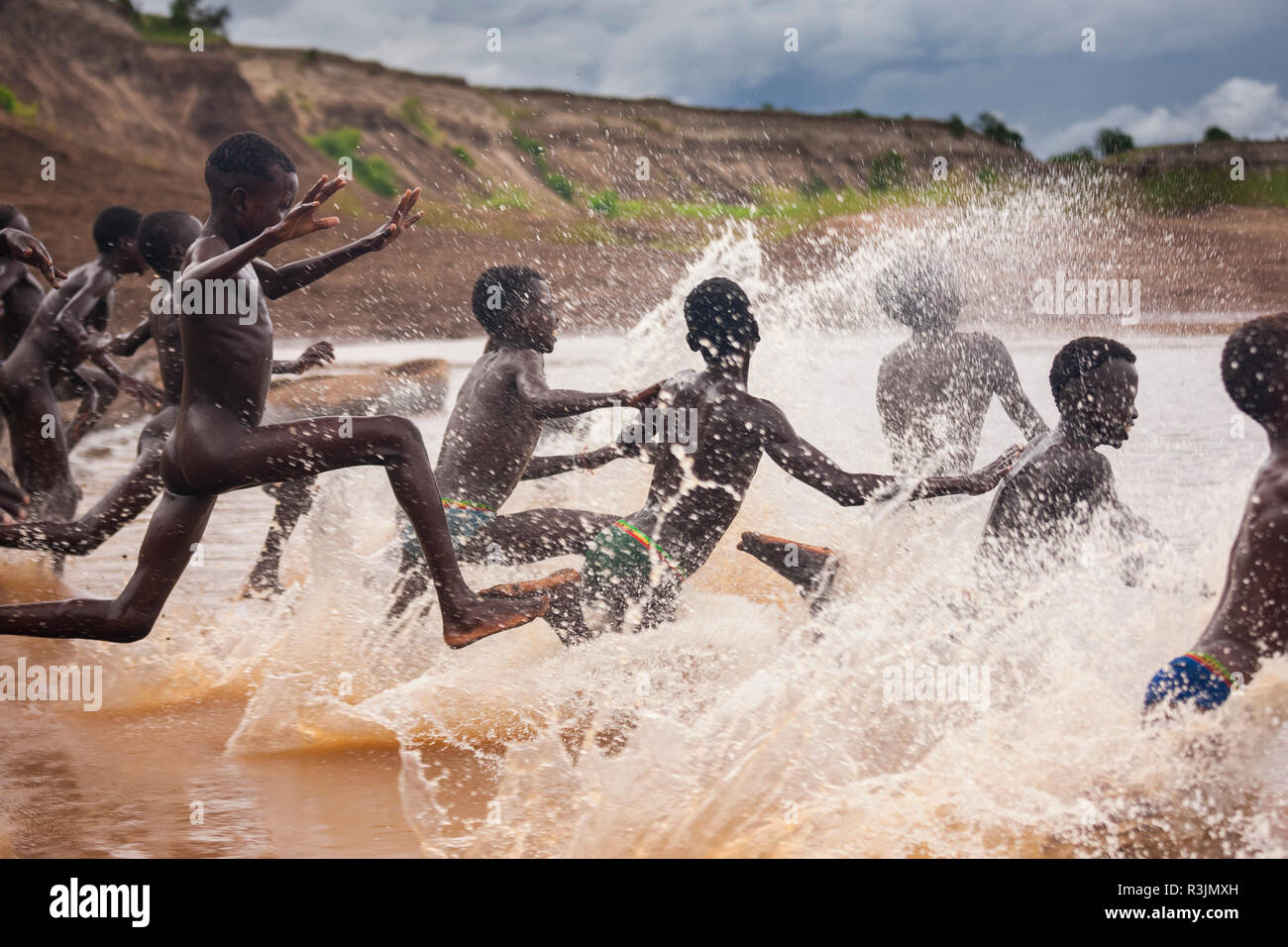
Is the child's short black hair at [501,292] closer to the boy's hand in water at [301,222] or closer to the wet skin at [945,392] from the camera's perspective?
the boy's hand in water at [301,222]

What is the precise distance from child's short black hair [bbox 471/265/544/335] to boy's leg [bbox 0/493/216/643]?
1.23 meters

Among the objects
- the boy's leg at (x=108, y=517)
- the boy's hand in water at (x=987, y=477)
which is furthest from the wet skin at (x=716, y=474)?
the boy's leg at (x=108, y=517)

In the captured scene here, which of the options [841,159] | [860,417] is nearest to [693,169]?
[841,159]

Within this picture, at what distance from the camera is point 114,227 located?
568 centimetres

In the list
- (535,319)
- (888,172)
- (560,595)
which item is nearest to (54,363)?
(535,319)

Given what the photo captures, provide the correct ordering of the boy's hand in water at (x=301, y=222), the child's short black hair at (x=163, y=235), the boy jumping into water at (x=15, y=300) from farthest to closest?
1. the boy jumping into water at (x=15, y=300)
2. the child's short black hair at (x=163, y=235)
3. the boy's hand in water at (x=301, y=222)

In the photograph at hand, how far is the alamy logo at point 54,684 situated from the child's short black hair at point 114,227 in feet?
6.45

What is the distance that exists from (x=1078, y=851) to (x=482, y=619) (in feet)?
5.57

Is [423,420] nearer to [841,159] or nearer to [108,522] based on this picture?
[108,522]

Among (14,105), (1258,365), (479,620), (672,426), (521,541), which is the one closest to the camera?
(1258,365)

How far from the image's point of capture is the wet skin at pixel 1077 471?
11.7 ft

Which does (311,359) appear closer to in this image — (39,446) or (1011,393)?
(39,446)

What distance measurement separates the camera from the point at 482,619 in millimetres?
3570

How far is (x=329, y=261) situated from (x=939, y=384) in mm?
2335
